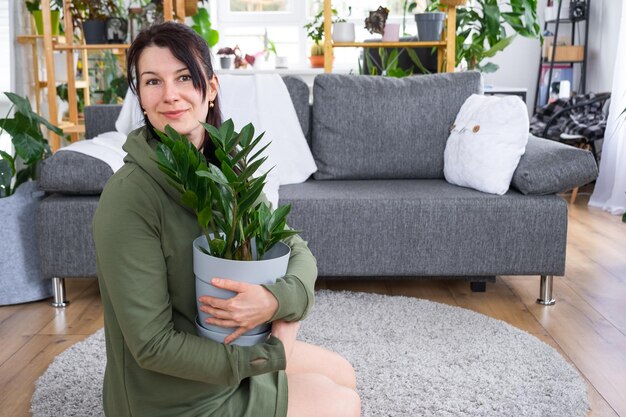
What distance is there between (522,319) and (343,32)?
6.97 feet

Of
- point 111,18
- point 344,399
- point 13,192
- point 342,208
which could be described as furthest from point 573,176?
point 111,18

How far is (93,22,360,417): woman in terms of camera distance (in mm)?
1098

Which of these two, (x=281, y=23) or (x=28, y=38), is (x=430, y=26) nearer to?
(x=28, y=38)

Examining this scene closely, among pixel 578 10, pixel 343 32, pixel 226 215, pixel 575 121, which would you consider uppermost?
pixel 578 10

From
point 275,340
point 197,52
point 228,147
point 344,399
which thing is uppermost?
point 197,52

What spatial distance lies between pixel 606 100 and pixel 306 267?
4.79 m

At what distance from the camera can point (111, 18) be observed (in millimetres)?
3986

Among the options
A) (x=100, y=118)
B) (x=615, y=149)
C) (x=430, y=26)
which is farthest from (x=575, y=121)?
(x=100, y=118)

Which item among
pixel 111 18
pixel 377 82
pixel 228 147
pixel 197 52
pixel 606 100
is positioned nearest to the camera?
pixel 228 147

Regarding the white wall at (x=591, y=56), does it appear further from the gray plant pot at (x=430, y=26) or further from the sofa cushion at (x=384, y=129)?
the sofa cushion at (x=384, y=129)

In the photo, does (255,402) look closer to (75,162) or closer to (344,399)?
(344,399)

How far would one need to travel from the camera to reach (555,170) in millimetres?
2721

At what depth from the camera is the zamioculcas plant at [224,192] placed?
1.04 meters

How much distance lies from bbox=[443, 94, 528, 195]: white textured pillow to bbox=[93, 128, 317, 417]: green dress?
1700mm
